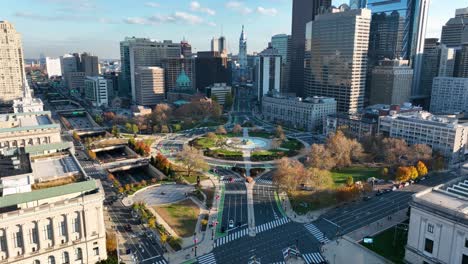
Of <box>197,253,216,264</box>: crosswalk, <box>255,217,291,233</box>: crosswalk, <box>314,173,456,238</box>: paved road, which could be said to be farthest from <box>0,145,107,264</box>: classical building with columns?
<box>314,173,456,238</box>: paved road

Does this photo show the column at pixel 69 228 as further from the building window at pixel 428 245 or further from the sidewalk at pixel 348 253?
the building window at pixel 428 245

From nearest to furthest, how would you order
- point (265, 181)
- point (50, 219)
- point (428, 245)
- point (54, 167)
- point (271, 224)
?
point (50, 219)
point (428, 245)
point (54, 167)
point (271, 224)
point (265, 181)

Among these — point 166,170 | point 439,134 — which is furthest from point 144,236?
point 439,134

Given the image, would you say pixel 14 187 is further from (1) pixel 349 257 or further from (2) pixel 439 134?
(2) pixel 439 134

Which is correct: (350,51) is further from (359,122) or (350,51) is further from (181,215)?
(181,215)

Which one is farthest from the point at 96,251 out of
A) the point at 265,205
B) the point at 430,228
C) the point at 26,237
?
the point at 430,228

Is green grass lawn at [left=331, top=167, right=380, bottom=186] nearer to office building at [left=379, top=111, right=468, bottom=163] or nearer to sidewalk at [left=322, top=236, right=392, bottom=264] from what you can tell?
office building at [left=379, top=111, right=468, bottom=163]
